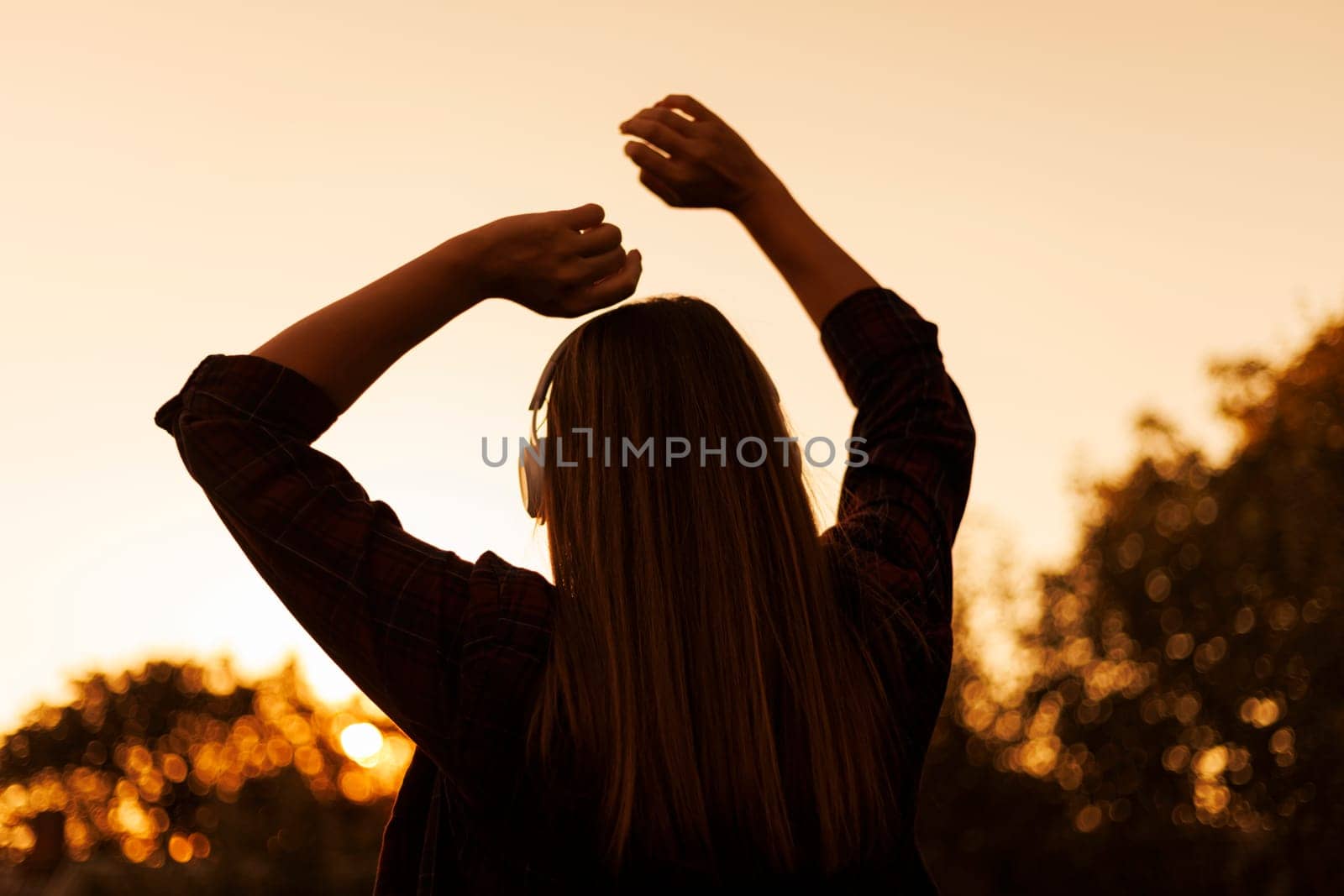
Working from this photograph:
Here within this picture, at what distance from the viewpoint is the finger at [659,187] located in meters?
2.31

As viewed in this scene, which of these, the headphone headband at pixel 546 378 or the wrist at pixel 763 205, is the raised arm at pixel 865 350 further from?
the headphone headband at pixel 546 378

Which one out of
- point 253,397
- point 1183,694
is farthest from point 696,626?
point 1183,694

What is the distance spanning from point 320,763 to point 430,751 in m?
→ 54.8


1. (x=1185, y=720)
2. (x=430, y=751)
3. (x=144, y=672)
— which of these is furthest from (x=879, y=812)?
(x=144, y=672)

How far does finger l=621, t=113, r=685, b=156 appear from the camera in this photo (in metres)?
2.28

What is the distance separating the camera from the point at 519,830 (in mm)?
1674

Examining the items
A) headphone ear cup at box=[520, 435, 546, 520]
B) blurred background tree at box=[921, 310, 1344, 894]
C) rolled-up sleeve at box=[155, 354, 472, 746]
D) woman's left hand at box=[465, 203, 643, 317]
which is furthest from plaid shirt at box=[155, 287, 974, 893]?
blurred background tree at box=[921, 310, 1344, 894]

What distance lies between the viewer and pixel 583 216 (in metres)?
1.97

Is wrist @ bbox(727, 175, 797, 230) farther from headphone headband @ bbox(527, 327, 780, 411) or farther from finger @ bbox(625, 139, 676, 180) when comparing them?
headphone headband @ bbox(527, 327, 780, 411)

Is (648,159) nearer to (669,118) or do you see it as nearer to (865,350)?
(669,118)

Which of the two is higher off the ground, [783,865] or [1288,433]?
[1288,433]

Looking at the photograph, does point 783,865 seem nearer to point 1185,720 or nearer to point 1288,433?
point 1288,433

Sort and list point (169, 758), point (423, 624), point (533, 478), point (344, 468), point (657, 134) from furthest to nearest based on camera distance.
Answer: point (169, 758), point (657, 134), point (533, 478), point (344, 468), point (423, 624)

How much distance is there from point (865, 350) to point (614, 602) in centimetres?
85
